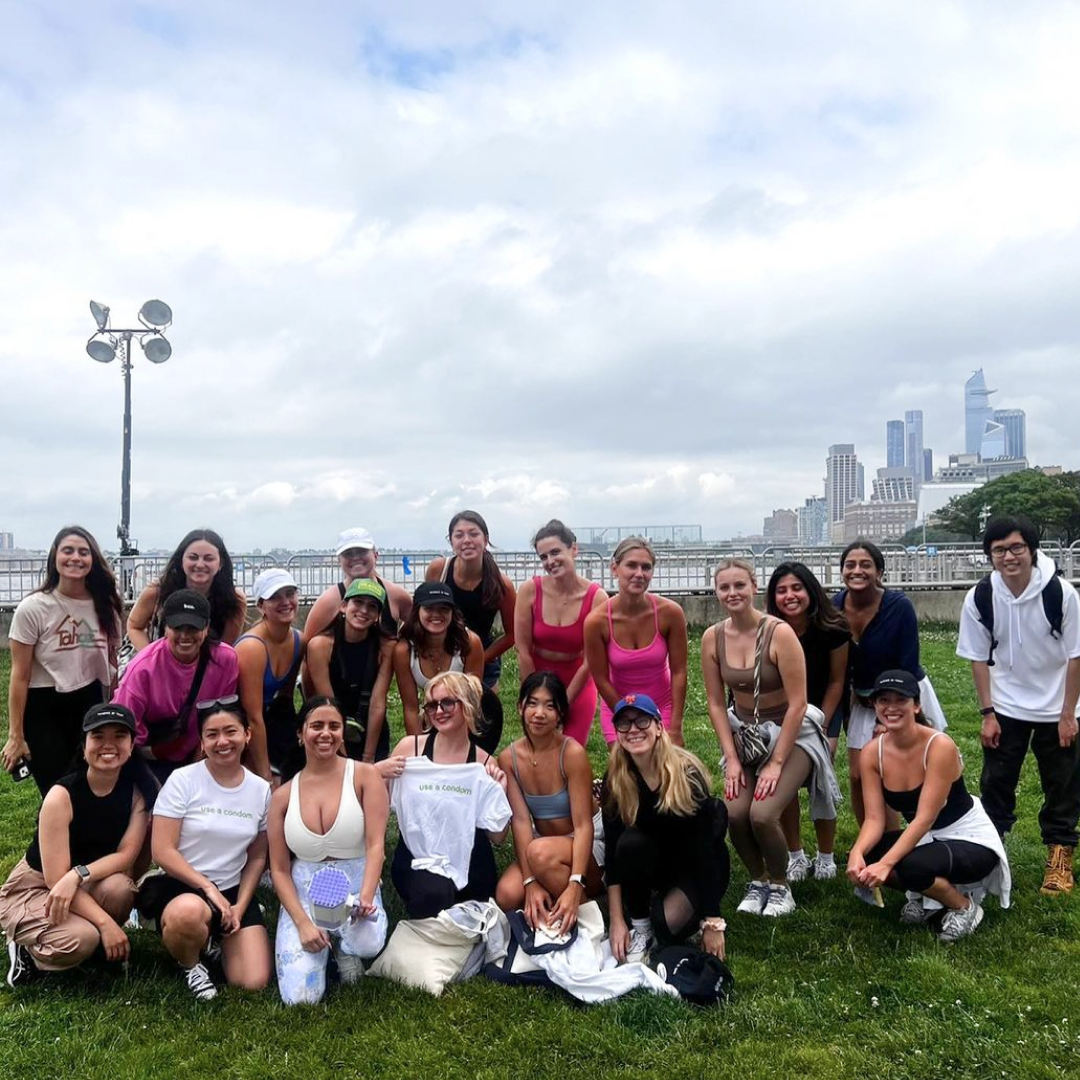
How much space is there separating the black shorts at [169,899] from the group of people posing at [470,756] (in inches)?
0.6

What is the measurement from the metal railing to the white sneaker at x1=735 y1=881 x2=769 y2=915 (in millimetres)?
10834

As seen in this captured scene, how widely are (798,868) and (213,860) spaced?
133 inches

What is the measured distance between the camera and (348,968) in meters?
4.38

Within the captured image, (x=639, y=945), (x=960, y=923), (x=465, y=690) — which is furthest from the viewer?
(x=465, y=690)

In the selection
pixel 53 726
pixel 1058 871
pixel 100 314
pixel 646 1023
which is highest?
pixel 100 314

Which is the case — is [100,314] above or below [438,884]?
above

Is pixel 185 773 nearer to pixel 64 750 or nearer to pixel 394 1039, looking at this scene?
pixel 64 750

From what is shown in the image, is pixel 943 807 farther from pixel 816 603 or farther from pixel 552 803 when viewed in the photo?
pixel 552 803

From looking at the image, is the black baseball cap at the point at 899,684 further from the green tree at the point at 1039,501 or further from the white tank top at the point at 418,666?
the green tree at the point at 1039,501

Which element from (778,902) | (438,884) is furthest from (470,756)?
(778,902)

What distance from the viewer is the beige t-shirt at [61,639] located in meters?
5.10

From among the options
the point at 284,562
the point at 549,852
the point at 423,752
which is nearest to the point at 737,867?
the point at 549,852

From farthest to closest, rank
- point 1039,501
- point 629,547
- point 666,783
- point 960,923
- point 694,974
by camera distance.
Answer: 1. point 1039,501
2. point 629,547
3. point 960,923
4. point 666,783
5. point 694,974

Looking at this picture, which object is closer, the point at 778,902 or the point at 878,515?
the point at 778,902
